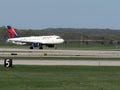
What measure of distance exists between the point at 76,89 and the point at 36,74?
7.80m

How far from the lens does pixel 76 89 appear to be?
852 inches

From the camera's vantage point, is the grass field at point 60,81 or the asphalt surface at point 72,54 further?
the asphalt surface at point 72,54

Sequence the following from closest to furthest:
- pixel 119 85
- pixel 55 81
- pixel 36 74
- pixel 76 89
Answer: pixel 76 89 → pixel 119 85 → pixel 55 81 → pixel 36 74

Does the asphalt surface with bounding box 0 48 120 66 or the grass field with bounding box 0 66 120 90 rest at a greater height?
the grass field with bounding box 0 66 120 90

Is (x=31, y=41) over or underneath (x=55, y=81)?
underneath

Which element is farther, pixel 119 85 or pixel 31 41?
pixel 31 41

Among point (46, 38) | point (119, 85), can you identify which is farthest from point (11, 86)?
point (46, 38)

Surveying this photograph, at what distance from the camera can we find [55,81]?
2505 cm

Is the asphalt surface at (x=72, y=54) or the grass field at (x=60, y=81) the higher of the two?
the grass field at (x=60, y=81)

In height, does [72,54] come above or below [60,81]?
below

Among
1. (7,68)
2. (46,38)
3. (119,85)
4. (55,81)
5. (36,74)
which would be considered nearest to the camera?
(119,85)

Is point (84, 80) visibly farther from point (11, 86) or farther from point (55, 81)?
point (11, 86)

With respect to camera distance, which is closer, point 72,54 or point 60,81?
point 60,81

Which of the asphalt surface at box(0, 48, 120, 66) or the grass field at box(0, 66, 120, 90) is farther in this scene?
the asphalt surface at box(0, 48, 120, 66)
